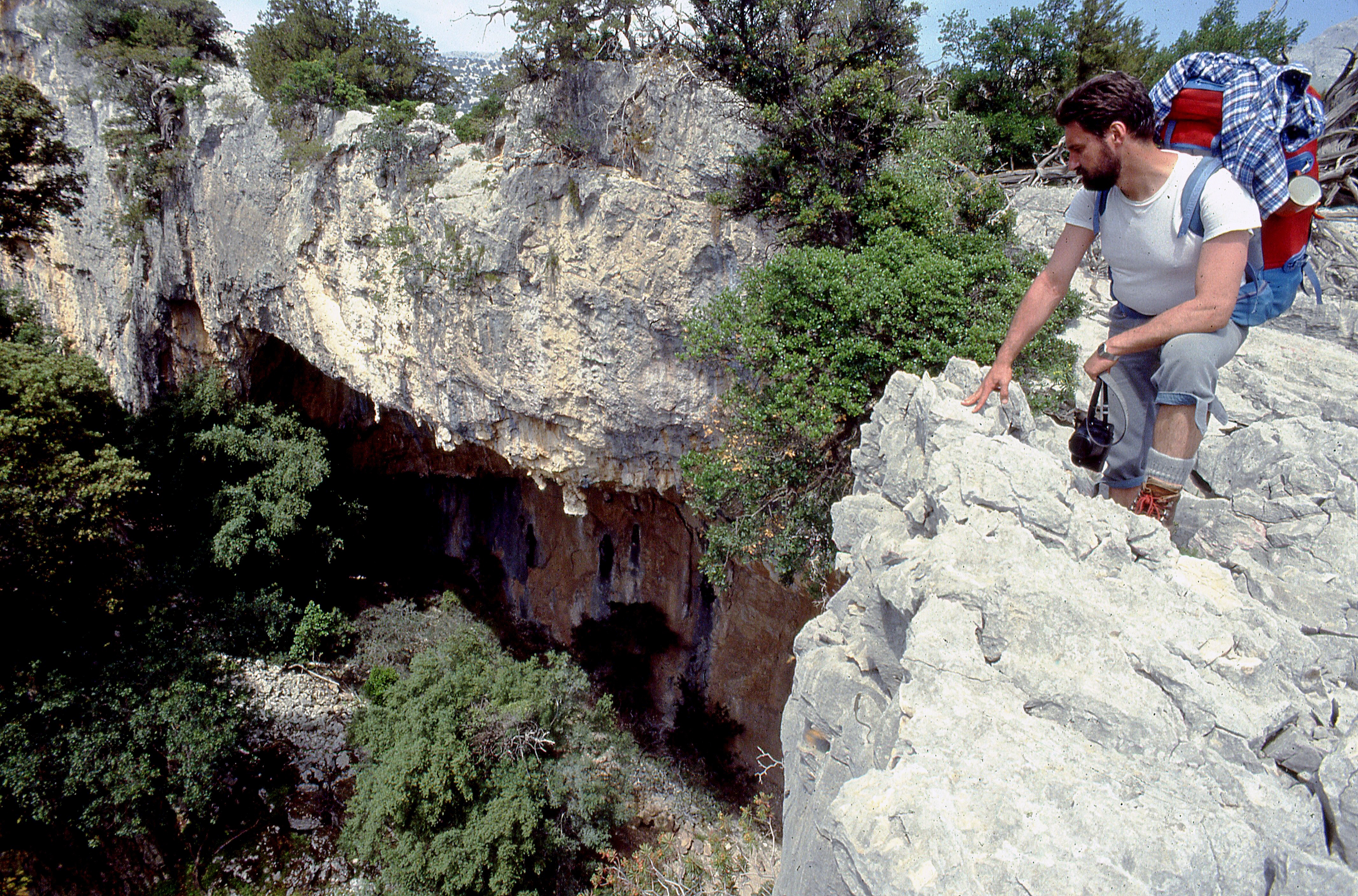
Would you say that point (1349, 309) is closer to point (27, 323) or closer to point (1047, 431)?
point (1047, 431)

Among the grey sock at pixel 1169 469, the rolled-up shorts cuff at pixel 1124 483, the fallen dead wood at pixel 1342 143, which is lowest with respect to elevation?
the rolled-up shorts cuff at pixel 1124 483

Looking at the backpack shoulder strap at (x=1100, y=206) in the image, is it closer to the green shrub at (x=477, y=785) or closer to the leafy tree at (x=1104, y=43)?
the green shrub at (x=477, y=785)

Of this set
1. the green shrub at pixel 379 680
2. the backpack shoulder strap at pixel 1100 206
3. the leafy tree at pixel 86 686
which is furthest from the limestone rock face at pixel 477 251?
the backpack shoulder strap at pixel 1100 206

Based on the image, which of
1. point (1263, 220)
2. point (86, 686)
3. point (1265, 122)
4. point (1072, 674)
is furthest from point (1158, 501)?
point (86, 686)

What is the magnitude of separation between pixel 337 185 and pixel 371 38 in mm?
3908

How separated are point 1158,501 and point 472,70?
1505 cm

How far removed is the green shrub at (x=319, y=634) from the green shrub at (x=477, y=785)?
268cm

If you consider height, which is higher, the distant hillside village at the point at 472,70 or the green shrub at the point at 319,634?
the distant hillside village at the point at 472,70

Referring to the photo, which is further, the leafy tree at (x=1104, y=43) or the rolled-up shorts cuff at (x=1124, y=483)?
the leafy tree at (x=1104, y=43)

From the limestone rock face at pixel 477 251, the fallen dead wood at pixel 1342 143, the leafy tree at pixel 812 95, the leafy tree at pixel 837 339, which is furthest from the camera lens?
the limestone rock face at pixel 477 251

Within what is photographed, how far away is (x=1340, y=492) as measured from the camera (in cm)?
326

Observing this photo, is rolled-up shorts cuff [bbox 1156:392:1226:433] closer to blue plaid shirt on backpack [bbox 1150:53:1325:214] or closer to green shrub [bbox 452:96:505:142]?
blue plaid shirt on backpack [bbox 1150:53:1325:214]

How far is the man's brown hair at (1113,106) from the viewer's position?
107 inches

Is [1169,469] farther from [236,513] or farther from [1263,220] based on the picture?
[236,513]
